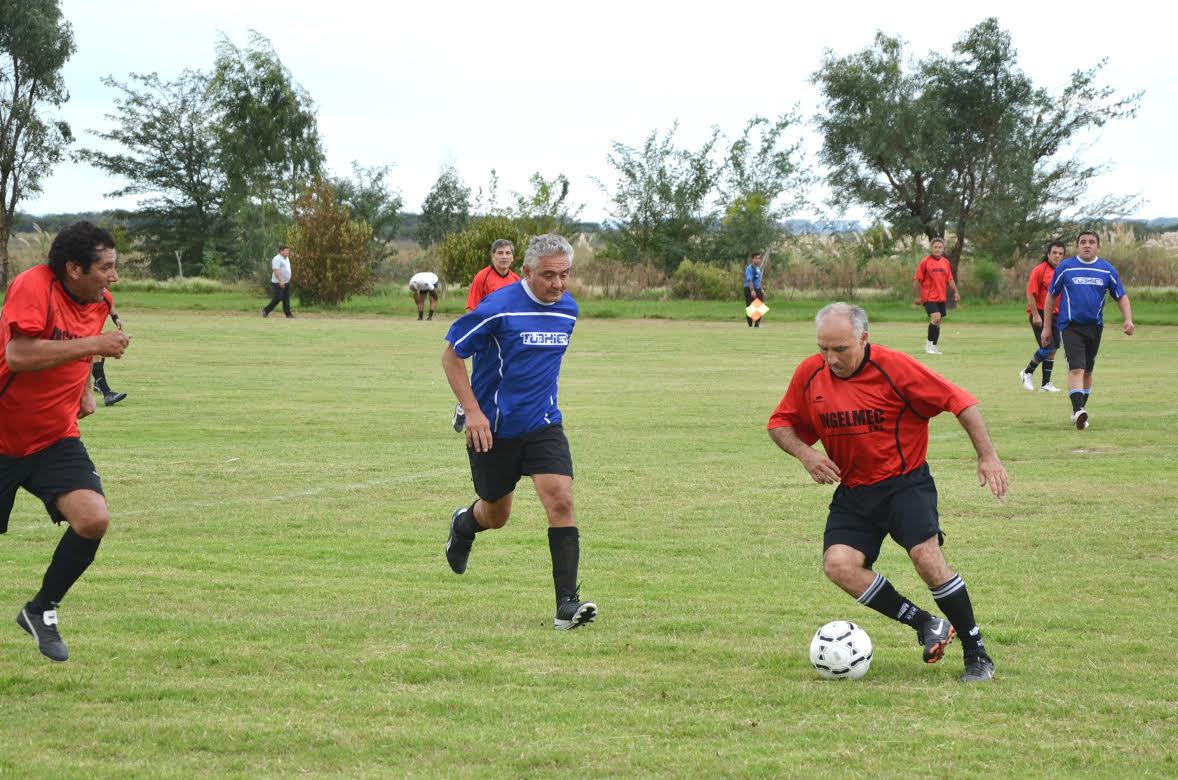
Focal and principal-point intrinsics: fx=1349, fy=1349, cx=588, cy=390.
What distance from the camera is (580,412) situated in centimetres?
1703

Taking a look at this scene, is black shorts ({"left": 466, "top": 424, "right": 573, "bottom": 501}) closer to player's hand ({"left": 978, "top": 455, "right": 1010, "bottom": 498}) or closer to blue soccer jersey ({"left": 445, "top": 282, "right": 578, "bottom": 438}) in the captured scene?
blue soccer jersey ({"left": 445, "top": 282, "right": 578, "bottom": 438})

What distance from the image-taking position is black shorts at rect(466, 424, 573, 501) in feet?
23.2

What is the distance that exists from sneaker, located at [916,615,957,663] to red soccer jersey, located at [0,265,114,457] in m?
3.93

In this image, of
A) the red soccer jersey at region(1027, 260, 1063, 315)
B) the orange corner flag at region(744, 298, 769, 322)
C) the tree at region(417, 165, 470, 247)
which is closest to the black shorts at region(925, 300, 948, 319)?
the red soccer jersey at region(1027, 260, 1063, 315)

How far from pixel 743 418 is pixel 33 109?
4954 cm

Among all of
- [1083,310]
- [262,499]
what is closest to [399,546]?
[262,499]

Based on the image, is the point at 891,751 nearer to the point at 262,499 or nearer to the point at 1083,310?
the point at 262,499

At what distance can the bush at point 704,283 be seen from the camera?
48156mm

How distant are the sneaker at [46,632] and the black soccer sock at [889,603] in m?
3.49

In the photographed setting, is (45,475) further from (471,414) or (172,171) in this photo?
(172,171)

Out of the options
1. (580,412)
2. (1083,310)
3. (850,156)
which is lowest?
(580,412)

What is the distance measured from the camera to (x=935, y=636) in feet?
19.2

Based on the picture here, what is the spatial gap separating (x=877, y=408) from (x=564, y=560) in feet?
6.15

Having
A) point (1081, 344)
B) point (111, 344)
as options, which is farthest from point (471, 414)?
point (1081, 344)
